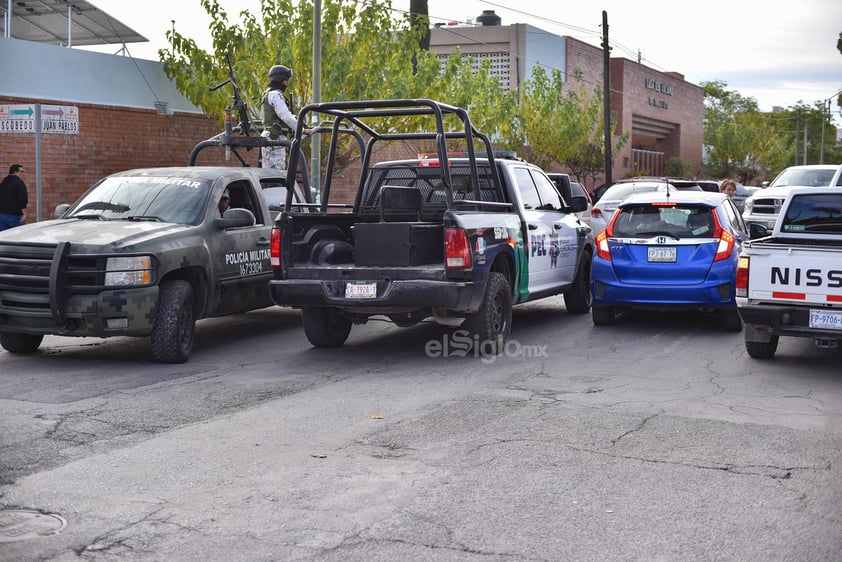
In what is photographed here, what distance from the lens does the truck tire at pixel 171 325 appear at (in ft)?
32.0

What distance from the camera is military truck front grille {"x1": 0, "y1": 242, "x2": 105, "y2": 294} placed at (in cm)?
944

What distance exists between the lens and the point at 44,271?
31.1 feet

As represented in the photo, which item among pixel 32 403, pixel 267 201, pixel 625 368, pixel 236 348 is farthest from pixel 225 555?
pixel 267 201

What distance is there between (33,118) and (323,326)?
615 centimetres

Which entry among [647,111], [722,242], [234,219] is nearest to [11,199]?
[234,219]

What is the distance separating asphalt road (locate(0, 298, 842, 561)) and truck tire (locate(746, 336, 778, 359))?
0.37ft

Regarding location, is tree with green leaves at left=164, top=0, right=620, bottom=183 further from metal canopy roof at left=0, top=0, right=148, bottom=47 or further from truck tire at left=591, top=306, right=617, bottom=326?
truck tire at left=591, top=306, right=617, bottom=326

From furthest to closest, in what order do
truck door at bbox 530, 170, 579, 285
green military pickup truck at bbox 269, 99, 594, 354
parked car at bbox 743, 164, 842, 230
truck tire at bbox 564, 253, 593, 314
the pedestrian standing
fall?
parked car at bbox 743, 164, 842, 230 < the pedestrian standing < truck tire at bbox 564, 253, 593, 314 < truck door at bbox 530, 170, 579, 285 < green military pickup truck at bbox 269, 99, 594, 354

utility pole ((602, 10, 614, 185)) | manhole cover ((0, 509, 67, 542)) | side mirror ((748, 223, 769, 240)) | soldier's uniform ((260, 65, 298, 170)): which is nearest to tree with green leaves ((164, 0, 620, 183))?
soldier's uniform ((260, 65, 298, 170))

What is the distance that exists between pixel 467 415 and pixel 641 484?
6.54 ft

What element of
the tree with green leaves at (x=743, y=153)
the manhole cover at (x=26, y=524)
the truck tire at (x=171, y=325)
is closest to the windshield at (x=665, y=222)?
the truck tire at (x=171, y=325)

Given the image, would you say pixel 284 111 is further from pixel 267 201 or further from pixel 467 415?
pixel 467 415

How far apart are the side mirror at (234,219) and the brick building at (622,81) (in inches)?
1427

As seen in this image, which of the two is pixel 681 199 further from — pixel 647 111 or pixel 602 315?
pixel 647 111
